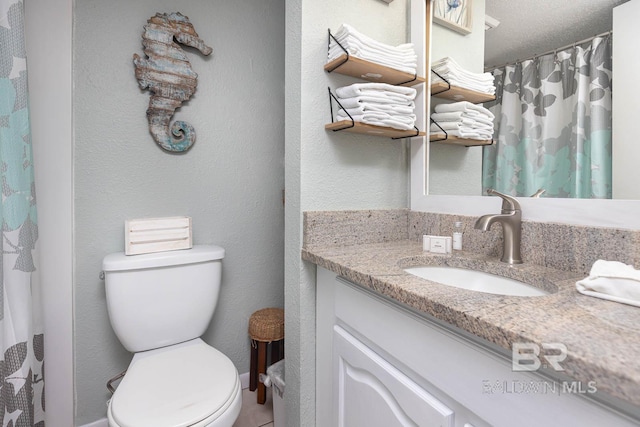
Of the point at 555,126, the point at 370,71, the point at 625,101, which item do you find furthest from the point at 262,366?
the point at 625,101

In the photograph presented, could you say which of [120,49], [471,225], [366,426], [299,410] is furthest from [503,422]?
[120,49]

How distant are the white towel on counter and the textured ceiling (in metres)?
0.62

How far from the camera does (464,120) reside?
1.15m

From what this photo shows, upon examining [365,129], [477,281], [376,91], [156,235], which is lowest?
[477,281]

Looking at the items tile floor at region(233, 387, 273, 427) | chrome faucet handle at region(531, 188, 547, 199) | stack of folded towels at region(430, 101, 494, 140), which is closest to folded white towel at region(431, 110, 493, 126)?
stack of folded towels at region(430, 101, 494, 140)

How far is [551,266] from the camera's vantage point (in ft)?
2.78

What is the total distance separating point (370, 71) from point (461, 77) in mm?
351

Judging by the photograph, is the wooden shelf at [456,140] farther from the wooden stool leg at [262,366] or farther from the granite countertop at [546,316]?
the wooden stool leg at [262,366]

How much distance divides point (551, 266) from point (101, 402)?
5.96 feet

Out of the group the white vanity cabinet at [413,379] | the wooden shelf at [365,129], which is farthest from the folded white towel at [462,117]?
the white vanity cabinet at [413,379]

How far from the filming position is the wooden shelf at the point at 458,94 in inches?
41.9

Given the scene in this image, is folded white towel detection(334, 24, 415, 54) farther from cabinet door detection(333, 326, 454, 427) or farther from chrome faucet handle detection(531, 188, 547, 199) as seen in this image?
cabinet door detection(333, 326, 454, 427)

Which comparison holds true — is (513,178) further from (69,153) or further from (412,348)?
(69,153)

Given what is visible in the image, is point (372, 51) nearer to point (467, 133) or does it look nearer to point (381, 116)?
point (381, 116)
